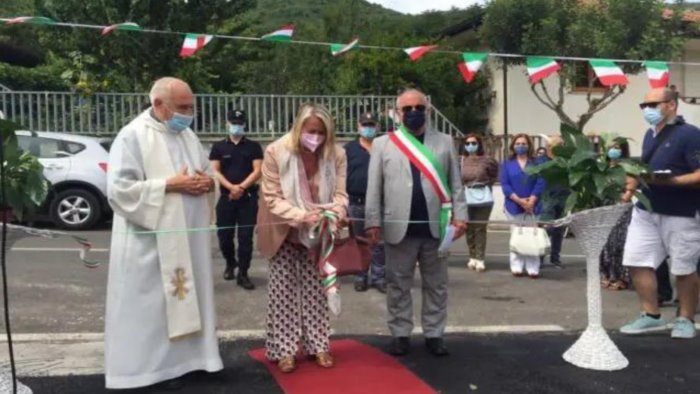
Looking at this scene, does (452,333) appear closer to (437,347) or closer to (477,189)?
(437,347)

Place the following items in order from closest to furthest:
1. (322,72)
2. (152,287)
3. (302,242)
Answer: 1. (152,287)
2. (302,242)
3. (322,72)

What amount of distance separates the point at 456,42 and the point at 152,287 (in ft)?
63.7

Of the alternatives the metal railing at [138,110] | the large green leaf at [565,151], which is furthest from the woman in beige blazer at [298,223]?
the metal railing at [138,110]

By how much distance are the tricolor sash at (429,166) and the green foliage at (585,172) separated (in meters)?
0.60

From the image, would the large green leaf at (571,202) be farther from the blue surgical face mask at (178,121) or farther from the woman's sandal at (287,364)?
the blue surgical face mask at (178,121)

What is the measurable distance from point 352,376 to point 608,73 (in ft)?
16.7

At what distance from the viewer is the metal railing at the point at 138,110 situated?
1439 cm

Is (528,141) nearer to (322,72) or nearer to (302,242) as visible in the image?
(302,242)

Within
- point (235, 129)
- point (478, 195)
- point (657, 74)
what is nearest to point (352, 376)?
point (235, 129)

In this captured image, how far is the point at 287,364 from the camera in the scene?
5.01 metres

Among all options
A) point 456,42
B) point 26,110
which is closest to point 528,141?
point 26,110

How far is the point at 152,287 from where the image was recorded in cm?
448

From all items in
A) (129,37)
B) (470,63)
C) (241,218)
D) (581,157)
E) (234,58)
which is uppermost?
(234,58)

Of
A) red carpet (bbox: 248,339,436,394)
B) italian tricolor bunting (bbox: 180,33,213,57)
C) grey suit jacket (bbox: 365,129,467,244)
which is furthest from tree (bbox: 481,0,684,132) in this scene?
red carpet (bbox: 248,339,436,394)
